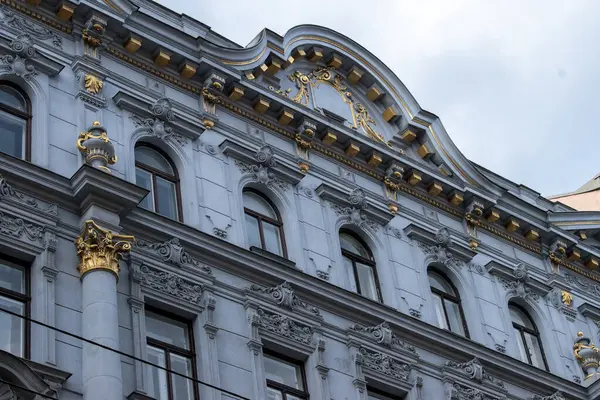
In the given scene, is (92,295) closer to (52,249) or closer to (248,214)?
(52,249)

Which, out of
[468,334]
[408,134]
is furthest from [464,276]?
[408,134]

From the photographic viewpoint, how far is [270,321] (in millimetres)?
25203

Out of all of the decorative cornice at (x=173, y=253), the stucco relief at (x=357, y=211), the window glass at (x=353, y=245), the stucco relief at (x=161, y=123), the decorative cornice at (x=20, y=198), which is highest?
the stucco relief at (x=161, y=123)

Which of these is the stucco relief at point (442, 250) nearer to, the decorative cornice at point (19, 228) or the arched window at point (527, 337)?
the arched window at point (527, 337)

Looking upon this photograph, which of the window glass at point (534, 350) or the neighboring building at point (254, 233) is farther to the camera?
the window glass at point (534, 350)

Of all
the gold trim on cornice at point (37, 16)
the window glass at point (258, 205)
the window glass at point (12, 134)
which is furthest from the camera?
the window glass at point (258, 205)

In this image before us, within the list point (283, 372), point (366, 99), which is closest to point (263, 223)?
point (283, 372)

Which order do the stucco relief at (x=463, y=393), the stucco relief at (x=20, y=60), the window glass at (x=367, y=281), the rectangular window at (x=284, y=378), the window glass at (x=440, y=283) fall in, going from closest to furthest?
the rectangular window at (x=284, y=378), the stucco relief at (x=20, y=60), the stucco relief at (x=463, y=393), the window glass at (x=367, y=281), the window glass at (x=440, y=283)

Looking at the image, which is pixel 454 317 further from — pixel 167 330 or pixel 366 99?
pixel 167 330

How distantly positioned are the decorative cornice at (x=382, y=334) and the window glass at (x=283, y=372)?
5.70 feet

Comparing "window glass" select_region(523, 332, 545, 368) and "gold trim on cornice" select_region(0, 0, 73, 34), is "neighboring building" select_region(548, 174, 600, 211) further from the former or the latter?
"gold trim on cornice" select_region(0, 0, 73, 34)

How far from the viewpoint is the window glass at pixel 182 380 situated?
22891mm

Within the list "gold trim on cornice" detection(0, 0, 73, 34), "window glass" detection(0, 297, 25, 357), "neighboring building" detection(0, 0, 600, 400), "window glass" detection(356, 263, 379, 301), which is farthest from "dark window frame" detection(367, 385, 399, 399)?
"gold trim on cornice" detection(0, 0, 73, 34)

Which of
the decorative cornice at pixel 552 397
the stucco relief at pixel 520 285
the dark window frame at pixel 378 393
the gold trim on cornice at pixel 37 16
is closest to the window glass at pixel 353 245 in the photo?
the dark window frame at pixel 378 393
